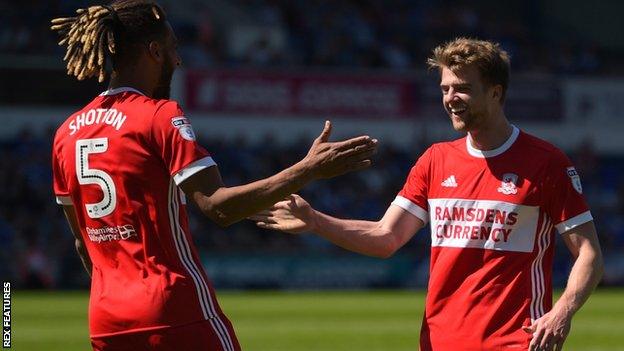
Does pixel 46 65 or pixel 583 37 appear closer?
pixel 46 65

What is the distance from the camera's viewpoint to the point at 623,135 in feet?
106

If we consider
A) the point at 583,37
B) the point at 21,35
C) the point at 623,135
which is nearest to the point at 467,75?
the point at 21,35

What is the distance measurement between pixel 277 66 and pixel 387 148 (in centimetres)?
333

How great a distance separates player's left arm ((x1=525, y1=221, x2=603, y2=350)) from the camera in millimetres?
5234

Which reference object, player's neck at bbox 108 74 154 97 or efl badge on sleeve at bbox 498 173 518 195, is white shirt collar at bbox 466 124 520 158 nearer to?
efl badge on sleeve at bbox 498 173 518 195

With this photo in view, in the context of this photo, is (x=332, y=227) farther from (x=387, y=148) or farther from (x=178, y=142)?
(x=387, y=148)

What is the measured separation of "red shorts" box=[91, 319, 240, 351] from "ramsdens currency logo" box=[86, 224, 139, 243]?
369 mm

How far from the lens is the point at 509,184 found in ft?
18.6

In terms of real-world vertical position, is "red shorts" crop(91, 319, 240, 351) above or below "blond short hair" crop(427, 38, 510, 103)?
below

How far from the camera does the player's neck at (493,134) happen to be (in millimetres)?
5785

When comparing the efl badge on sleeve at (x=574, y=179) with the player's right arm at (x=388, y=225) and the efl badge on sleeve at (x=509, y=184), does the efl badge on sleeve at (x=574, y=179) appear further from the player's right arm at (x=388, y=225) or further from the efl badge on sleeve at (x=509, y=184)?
the player's right arm at (x=388, y=225)

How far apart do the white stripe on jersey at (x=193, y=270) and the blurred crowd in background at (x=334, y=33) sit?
75.7 feet


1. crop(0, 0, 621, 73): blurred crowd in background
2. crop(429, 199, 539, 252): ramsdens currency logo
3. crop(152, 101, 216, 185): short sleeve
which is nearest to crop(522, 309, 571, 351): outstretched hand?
crop(429, 199, 539, 252): ramsdens currency logo

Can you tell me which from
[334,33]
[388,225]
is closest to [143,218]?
[388,225]
